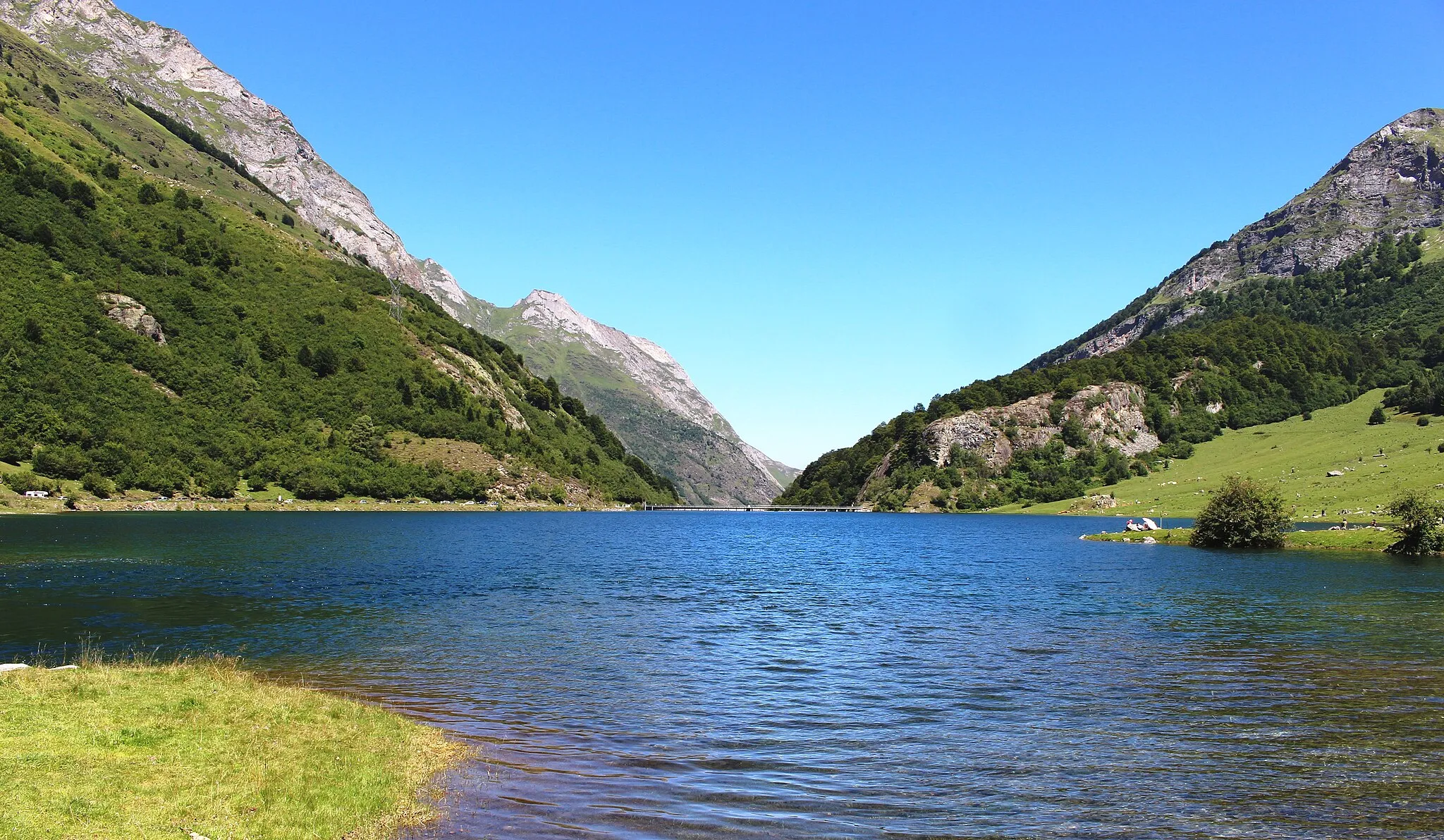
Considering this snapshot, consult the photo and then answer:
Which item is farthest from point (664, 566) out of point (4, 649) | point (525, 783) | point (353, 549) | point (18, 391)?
point (18, 391)

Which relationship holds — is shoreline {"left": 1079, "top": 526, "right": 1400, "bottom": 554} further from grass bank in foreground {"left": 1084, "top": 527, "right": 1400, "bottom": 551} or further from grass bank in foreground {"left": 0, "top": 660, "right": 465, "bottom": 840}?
grass bank in foreground {"left": 0, "top": 660, "right": 465, "bottom": 840}

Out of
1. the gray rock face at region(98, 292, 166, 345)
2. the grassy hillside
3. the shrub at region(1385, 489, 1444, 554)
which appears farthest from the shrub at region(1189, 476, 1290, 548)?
the gray rock face at region(98, 292, 166, 345)

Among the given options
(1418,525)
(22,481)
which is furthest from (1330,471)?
(22,481)

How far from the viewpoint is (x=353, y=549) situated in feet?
274

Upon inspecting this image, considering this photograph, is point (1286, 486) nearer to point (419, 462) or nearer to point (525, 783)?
point (525, 783)

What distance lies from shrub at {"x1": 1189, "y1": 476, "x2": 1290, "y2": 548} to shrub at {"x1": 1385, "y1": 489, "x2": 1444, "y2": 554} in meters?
12.2

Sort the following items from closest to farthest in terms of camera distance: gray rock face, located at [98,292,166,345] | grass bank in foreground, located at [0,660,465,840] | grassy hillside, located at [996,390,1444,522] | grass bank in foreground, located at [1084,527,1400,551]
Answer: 1. grass bank in foreground, located at [0,660,465,840]
2. grass bank in foreground, located at [1084,527,1400,551]
3. grassy hillside, located at [996,390,1444,522]
4. gray rock face, located at [98,292,166,345]

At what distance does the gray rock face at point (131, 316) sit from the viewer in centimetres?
16975

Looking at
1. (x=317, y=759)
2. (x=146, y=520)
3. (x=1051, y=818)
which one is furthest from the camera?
(x=146, y=520)

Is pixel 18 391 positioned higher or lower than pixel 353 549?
higher

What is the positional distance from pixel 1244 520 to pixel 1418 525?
17108 mm

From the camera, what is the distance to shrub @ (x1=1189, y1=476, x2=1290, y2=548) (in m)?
89.0

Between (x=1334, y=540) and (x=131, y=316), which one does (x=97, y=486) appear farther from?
(x=1334, y=540)

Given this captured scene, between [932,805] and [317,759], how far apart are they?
41.8 feet
